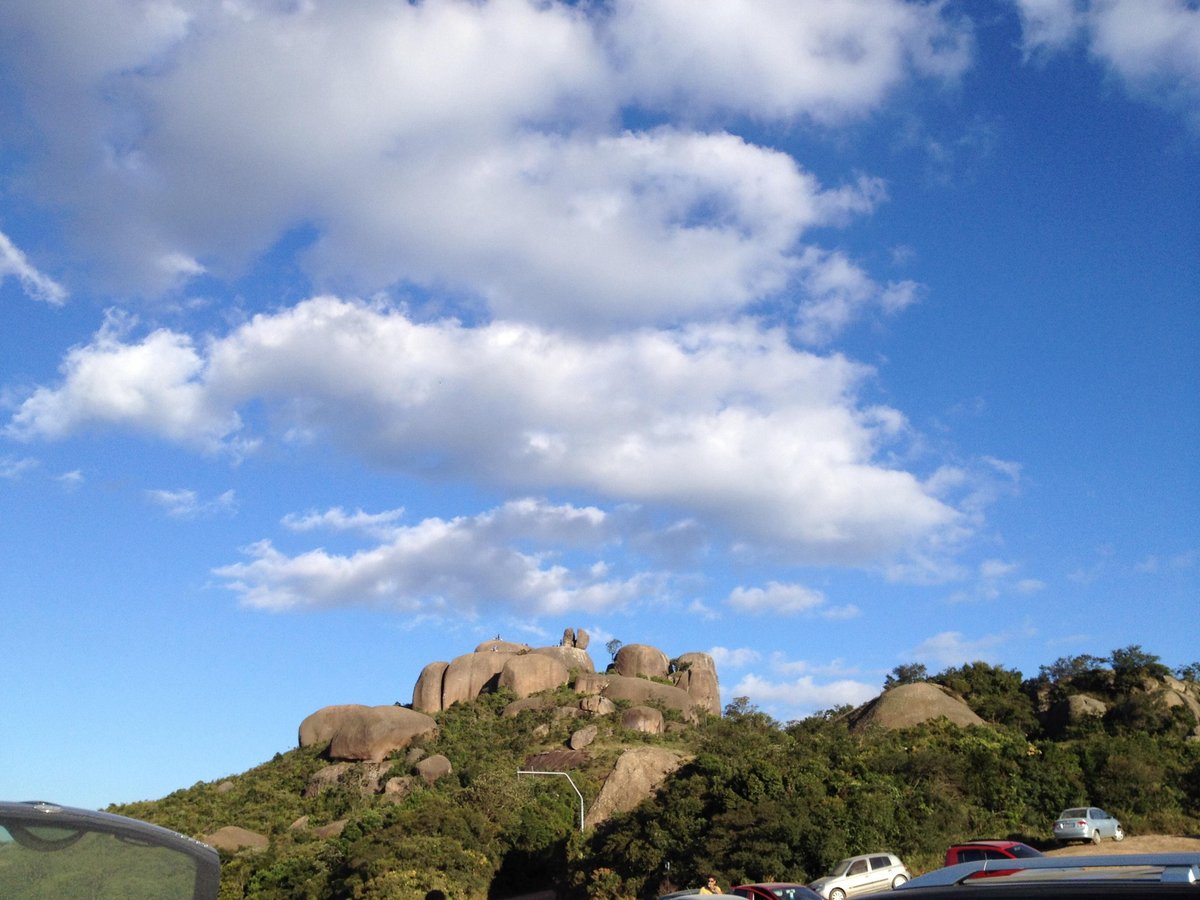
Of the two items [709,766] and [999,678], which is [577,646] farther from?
[709,766]

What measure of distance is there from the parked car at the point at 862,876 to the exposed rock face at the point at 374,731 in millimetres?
56000

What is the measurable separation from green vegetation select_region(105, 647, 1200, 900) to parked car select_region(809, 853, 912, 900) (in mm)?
4661

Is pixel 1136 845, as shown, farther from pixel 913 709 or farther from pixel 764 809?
pixel 913 709

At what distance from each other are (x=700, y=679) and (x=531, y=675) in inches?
752

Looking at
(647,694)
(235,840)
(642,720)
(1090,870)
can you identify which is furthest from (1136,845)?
(647,694)

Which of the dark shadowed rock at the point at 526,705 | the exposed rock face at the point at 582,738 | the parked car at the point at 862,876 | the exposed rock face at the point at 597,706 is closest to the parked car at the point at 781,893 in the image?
the parked car at the point at 862,876

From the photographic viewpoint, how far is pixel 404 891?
137 ft

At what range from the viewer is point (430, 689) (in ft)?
307

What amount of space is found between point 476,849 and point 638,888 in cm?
1411

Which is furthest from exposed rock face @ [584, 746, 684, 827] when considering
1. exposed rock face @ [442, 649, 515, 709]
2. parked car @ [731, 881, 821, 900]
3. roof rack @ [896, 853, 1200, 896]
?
roof rack @ [896, 853, 1200, 896]

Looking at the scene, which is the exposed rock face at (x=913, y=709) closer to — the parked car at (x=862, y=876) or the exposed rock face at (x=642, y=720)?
the exposed rock face at (x=642, y=720)

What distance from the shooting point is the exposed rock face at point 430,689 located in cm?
9262

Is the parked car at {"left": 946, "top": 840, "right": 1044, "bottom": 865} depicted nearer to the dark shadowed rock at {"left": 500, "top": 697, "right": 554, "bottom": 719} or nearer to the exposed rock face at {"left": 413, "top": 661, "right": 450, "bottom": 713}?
the dark shadowed rock at {"left": 500, "top": 697, "right": 554, "bottom": 719}

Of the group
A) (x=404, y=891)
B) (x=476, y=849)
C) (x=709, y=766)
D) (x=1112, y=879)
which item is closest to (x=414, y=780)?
(x=476, y=849)
